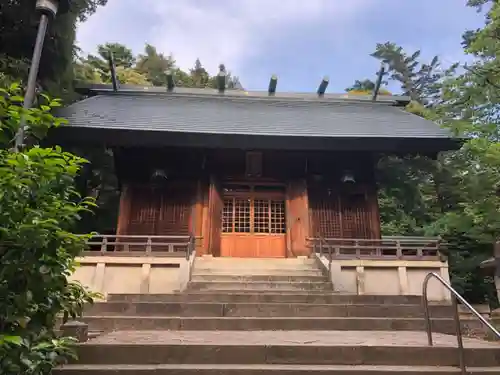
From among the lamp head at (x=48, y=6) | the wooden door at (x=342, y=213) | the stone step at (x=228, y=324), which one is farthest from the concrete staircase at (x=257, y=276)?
the lamp head at (x=48, y=6)

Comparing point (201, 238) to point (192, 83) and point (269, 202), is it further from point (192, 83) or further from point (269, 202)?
point (192, 83)

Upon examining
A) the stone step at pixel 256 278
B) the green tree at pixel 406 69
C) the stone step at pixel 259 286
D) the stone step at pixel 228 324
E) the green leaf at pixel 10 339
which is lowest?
the stone step at pixel 228 324

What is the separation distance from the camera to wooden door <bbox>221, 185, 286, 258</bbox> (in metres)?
10.6

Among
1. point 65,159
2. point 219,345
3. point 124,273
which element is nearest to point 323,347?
point 219,345

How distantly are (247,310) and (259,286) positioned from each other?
179 cm

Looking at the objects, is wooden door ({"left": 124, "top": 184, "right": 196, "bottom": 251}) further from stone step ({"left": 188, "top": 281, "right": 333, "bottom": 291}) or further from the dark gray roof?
stone step ({"left": 188, "top": 281, "right": 333, "bottom": 291})

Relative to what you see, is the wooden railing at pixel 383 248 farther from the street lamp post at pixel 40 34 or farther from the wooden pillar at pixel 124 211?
the street lamp post at pixel 40 34

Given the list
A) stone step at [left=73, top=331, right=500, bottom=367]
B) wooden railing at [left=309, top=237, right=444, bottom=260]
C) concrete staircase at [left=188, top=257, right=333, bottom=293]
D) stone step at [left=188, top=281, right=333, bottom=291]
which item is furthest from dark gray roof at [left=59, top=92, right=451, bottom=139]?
stone step at [left=73, top=331, right=500, bottom=367]

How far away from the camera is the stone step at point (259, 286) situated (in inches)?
288

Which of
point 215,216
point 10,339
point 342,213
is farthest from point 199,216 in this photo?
point 10,339

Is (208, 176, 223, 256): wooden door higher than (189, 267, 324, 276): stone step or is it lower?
higher

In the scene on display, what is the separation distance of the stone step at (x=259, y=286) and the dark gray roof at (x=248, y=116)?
12.9 feet

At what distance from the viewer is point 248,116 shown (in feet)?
39.2

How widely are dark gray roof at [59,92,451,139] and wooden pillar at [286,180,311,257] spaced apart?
160 centimetres
